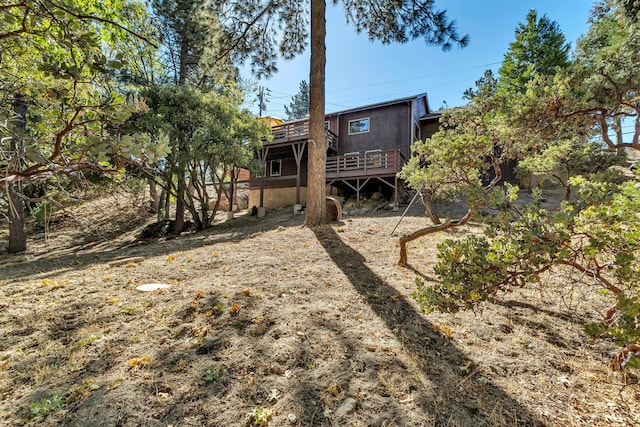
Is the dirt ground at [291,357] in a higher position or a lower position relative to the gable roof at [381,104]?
lower

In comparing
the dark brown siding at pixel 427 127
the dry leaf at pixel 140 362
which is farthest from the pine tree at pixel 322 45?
the dark brown siding at pixel 427 127

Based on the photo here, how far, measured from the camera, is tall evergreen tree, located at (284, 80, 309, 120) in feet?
134

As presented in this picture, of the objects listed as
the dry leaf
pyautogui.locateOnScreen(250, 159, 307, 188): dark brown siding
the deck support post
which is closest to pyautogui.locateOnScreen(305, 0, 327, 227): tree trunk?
the dry leaf

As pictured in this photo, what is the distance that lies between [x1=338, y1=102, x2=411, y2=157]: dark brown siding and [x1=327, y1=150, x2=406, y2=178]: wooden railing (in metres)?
0.76

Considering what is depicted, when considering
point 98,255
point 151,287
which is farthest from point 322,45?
point 98,255

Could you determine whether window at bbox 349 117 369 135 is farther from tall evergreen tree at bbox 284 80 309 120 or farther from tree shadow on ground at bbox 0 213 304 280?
tall evergreen tree at bbox 284 80 309 120

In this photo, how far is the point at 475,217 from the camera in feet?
6.45

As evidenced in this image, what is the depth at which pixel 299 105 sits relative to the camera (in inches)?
1626

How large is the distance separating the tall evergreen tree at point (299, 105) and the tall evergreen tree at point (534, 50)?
27.2m

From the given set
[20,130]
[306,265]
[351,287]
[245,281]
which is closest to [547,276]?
[351,287]

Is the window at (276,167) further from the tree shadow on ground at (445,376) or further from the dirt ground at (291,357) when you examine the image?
the tree shadow on ground at (445,376)

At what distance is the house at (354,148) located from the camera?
45.0ft

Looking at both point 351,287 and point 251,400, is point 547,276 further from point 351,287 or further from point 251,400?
point 251,400

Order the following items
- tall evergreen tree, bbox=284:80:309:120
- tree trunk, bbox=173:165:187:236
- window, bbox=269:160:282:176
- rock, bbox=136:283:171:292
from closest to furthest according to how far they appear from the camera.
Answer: rock, bbox=136:283:171:292, tree trunk, bbox=173:165:187:236, window, bbox=269:160:282:176, tall evergreen tree, bbox=284:80:309:120
